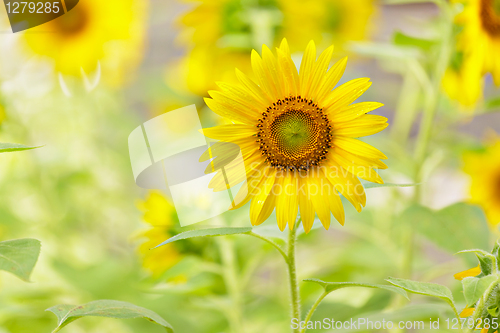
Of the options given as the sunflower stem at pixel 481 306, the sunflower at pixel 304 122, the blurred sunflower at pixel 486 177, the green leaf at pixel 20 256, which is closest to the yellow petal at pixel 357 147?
the sunflower at pixel 304 122

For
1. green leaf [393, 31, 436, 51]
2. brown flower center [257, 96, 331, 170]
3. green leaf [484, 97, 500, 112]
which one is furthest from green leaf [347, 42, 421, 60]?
brown flower center [257, 96, 331, 170]

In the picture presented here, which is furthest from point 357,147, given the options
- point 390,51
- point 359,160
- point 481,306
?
point 390,51

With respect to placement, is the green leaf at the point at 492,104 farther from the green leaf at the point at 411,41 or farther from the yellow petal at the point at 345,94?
the yellow petal at the point at 345,94

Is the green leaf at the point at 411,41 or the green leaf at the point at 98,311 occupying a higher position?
the green leaf at the point at 411,41

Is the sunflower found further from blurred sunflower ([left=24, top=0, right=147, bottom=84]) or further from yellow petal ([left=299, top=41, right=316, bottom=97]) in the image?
blurred sunflower ([left=24, top=0, right=147, bottom=84])

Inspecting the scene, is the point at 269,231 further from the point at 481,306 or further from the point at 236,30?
the point at 236,30

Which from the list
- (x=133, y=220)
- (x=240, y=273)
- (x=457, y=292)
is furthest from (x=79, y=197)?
(x=457, y=292)
